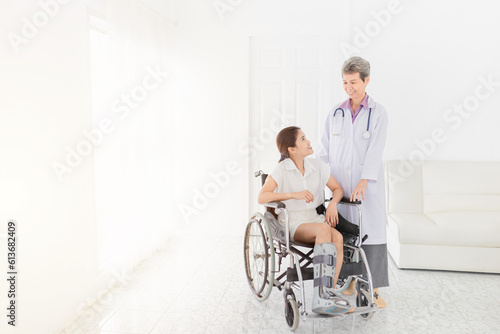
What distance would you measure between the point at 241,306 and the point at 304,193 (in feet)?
2.73

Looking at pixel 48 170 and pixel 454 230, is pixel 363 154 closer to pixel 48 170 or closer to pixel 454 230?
pixel 454 230

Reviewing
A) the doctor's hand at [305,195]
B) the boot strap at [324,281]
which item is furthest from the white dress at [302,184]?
the boot strap at [324,281]

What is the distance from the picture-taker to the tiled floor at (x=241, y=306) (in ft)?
7.93

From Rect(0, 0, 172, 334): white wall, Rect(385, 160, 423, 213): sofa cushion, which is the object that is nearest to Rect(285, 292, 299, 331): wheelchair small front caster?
Rect(0, 0, 172, 334): white wall

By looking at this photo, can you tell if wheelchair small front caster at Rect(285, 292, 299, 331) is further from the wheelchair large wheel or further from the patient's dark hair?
the patient's dark hair

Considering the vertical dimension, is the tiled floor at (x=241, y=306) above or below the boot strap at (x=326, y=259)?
below

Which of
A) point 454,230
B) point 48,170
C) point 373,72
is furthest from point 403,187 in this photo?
point 48,170

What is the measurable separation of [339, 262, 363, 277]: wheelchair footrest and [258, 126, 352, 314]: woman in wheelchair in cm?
6

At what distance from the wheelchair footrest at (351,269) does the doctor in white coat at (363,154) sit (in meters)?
0.28

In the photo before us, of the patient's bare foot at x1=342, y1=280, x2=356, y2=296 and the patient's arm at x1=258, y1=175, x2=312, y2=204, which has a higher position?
the patient's arm at x1=258, y1=175, x2=312, y2=204

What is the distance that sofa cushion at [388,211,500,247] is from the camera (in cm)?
326

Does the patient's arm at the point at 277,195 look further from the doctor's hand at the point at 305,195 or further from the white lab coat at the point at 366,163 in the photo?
the white lab coat at the point at 366,163

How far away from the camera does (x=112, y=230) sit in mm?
3014

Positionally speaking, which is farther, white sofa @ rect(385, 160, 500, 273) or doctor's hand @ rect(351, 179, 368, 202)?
white sofa @ rect(385, 160, 500, 273)
